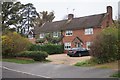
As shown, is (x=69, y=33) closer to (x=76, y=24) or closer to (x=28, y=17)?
(x=76, y=24)

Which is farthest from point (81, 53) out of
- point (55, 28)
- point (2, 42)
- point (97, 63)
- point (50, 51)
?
point (55, 28)

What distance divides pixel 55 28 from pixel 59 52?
9.98m

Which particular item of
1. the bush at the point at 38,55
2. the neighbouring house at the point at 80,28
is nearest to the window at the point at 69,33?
the neighbouring house at the point at 80,28

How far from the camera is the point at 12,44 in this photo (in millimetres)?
38219

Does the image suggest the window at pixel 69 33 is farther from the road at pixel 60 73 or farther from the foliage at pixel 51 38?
the road at pixel 60 73

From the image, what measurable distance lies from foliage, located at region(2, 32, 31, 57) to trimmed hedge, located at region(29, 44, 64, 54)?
7569 millimetres

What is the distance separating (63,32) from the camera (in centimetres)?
5938

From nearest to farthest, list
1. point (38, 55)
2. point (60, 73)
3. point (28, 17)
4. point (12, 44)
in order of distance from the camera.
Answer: point (60, 73)
point (38, 55)
point (12, 44)
point (28, 17)

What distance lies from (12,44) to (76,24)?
73.1 ft

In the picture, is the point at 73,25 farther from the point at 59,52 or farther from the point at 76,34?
the point at 59,52

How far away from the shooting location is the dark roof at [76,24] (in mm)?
53987

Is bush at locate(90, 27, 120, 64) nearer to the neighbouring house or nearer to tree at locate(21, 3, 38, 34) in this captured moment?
the neighbouring house

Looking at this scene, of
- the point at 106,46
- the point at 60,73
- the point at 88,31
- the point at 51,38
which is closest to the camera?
the point at 60,73

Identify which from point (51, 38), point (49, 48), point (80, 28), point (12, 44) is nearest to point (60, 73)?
point (12, 44)
